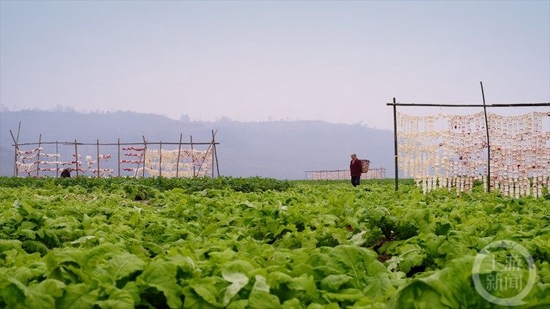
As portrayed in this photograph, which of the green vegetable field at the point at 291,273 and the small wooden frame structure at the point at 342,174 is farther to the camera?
the small wooden frame structure at the point at 342,174

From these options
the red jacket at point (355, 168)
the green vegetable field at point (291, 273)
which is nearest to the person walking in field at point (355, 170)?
the red jacket at point (355, 168)

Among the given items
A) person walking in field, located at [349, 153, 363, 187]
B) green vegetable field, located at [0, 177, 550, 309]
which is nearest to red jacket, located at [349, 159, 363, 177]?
person walking in field, located at [349, 153, 363, 187]

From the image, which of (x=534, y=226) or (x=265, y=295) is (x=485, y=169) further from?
(x=265, y=295)

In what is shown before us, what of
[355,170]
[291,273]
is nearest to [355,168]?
[355,170]

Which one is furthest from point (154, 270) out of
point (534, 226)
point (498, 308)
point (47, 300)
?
point (534, 226)

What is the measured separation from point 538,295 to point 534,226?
3.98m

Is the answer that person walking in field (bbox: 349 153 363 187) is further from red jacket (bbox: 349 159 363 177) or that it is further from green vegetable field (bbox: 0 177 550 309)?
green vegetable field (bbox: 0 177 550 309)

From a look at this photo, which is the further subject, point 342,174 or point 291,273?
point 342,174

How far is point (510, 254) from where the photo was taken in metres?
4.68

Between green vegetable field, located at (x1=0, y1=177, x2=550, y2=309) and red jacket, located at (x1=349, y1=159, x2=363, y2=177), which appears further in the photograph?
red jacket, located at (x1=349, y1=159, x2=363, y2=177)

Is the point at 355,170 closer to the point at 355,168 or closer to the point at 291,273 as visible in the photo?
the point at 355,168

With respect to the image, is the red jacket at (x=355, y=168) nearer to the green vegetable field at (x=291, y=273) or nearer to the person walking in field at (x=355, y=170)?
the person walking in field at (x=355, y=170)

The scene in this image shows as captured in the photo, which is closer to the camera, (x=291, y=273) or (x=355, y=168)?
(x=291, y=273)

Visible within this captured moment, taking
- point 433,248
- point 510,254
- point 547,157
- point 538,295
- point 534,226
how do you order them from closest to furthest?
1. point 538,295
2. point 510,254
3. point 433,248
4. point 534,226
5. point 547,157
